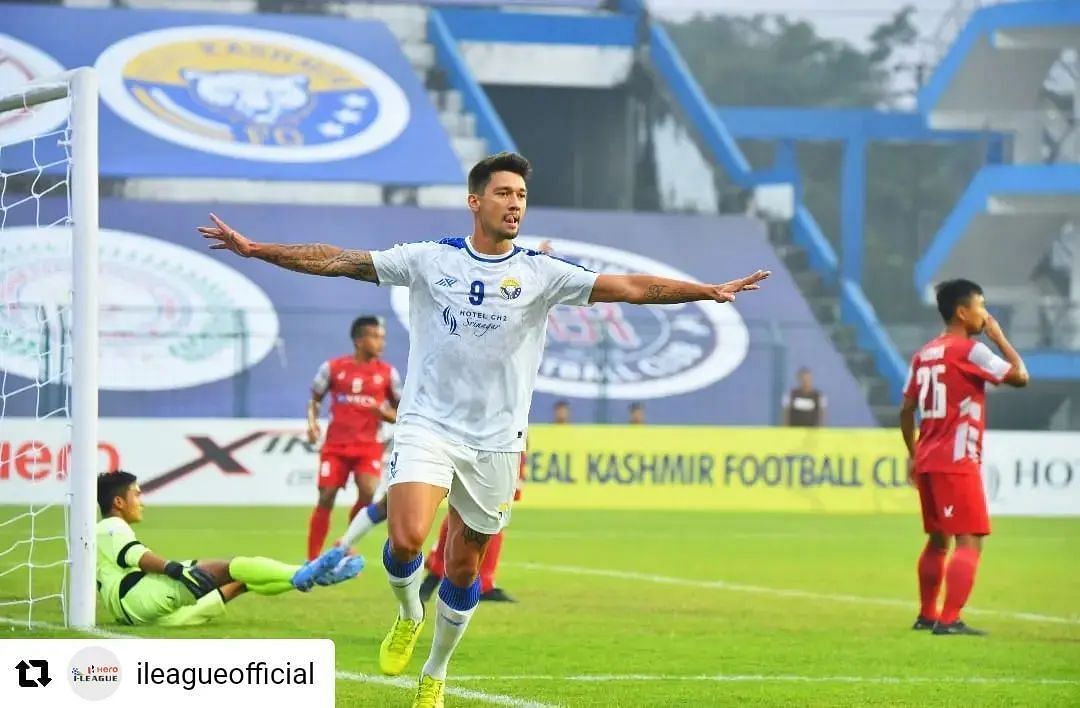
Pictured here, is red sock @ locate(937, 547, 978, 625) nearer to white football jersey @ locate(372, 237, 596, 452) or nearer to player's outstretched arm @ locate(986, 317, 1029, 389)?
player's outstretched arm @ locate(986, 317, 1029, 389)

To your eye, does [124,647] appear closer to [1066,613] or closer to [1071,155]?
[1066,613]

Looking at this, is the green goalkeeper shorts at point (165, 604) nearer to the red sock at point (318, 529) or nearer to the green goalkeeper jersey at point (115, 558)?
the green goalkeeper jersey at point (115, 558)

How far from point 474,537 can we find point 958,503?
14.6 feet

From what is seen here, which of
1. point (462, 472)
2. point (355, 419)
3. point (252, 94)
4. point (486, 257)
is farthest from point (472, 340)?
point (252, 94)

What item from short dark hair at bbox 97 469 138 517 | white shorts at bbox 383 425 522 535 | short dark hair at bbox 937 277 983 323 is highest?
short dark hair at bbox 937 277 983 323

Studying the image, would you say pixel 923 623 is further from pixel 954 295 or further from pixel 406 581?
pixel 406 581

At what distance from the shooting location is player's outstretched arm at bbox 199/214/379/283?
772 centimetres

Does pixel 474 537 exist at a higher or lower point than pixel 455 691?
higher

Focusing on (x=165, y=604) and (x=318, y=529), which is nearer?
(x=165, y=604)

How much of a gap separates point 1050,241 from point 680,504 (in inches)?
669

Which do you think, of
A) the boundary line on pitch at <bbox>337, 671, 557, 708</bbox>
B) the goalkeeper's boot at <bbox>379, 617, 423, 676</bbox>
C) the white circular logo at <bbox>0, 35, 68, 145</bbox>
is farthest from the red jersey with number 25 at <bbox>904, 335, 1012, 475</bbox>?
the white circular logo at <bbox>0, 35, 68, 145</bbox>

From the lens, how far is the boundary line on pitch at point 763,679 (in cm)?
929

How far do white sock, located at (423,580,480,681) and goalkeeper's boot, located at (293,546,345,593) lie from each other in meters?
2.44

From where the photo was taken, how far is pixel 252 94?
34438 mm
